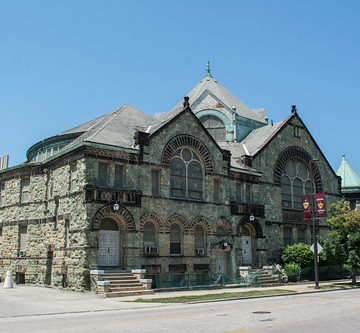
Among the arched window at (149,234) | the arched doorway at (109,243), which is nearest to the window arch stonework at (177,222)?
the arched window at (149,234)

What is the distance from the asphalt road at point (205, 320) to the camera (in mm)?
12289

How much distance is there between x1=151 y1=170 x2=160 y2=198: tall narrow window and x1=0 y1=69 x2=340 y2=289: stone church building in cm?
6

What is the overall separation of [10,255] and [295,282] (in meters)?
19.9

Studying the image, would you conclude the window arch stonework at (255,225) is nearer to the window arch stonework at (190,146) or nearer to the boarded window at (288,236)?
the boarded window at (288,236)

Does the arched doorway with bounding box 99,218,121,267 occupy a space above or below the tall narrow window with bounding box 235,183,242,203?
below

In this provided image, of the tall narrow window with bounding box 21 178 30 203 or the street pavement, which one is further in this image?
the tall narrow window with bounding box 21 178 30 203

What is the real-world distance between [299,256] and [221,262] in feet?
21.5

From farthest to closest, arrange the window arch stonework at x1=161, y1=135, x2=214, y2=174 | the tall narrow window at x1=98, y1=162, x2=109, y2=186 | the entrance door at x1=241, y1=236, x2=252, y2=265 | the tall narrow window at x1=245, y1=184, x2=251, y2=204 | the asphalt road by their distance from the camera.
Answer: the tall narrow window at x1=245, y1=184, x2=251, y2=204, the entrance door at x1=241, y1=236, x2=252, y2=265, the window arch stonework at x1=161, y1=135, x2=214, y2=174, the tall narrow window at x1=98, y1=162, x2=109, y2=186, the asphalt road

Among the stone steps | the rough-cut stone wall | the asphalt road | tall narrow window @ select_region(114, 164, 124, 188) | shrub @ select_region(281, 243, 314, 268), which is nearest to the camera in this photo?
the asphalt road

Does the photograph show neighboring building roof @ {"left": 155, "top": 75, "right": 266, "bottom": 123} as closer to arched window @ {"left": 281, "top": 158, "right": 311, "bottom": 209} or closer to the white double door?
arched window @ {"left": 281, "top": 158, "right": 311, "bottom": 209}

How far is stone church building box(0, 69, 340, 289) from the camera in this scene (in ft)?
85.7

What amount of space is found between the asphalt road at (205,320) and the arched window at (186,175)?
12.3 m

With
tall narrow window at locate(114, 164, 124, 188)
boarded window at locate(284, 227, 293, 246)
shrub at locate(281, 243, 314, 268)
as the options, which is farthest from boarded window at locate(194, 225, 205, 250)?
boarded window at locate(284, 227, 293, 246)

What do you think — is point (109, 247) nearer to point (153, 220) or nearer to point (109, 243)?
point (109, 243)
